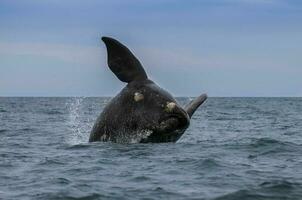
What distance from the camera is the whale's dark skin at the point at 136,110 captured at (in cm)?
1395

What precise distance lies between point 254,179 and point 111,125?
4536 millimetres

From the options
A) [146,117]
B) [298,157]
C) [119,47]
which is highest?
[119,47]

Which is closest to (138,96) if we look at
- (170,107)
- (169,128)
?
(170,107)

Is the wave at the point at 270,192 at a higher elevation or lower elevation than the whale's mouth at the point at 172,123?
lower

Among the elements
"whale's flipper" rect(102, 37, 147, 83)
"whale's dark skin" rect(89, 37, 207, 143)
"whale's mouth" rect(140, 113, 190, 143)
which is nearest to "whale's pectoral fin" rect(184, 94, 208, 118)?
"whale's dark skin" rect(89, 37, 207, 143)

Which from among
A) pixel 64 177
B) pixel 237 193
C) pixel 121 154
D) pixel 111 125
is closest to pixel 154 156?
pixel 121 154

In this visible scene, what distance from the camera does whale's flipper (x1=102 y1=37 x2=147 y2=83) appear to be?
14.2m

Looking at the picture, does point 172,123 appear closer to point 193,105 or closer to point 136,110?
point 136,110

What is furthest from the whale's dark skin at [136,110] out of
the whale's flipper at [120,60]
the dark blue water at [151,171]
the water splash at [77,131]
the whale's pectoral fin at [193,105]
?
the water splash at [77,131]

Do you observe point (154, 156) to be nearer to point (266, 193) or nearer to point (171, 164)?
point (171, 164)

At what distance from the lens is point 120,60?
46.6 feet

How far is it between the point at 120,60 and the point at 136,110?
1.14 m

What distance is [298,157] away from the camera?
556 inches

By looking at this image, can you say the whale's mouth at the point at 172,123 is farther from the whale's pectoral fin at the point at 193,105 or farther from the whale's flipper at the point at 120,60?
the whale's flipper at the point at 120,60
